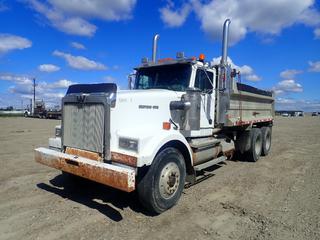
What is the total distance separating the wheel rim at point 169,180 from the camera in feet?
15.7

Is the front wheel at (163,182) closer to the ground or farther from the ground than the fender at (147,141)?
closer to the ground

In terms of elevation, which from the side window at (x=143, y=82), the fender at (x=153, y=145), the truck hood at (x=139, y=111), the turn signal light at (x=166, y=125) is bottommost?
the fender at (x=153, y=145)

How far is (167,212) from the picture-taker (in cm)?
487

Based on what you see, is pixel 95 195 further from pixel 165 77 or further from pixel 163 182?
pixel 165 77

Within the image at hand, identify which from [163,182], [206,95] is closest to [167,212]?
[163,182]

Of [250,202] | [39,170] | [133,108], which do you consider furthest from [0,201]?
[250,202]

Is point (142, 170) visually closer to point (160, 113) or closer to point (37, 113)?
point (160, 113)

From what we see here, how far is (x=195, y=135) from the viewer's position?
6363mm

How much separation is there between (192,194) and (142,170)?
1664 millimetres

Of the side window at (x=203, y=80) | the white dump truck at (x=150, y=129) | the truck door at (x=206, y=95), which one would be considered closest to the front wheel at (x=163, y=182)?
the white dump truck at (x=150, y=129)

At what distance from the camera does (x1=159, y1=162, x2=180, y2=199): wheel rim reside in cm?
480

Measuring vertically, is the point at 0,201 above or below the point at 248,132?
below

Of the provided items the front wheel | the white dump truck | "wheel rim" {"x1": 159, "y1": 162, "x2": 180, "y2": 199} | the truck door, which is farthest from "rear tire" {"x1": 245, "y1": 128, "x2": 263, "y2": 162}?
"wheel rim" {"x1": 159, "y1": 162, "x2": 180, "y2": 199}

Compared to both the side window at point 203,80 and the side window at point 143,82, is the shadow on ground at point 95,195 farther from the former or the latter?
the side window at point 203,80
